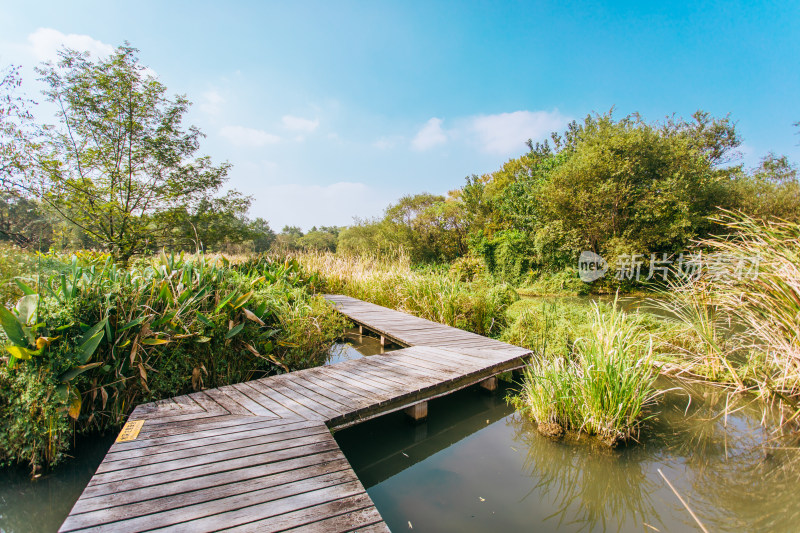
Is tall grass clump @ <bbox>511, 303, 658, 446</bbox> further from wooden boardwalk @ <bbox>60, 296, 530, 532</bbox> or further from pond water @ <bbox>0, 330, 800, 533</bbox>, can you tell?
wooden boardwalk @ <bbox>60, 296, 530, 532</bbox>

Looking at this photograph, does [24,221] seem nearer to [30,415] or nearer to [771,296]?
[30,415]

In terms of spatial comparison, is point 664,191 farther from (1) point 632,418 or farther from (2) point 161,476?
(2) point 161,476

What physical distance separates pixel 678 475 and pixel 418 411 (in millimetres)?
1990

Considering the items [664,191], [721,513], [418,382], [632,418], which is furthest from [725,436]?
[664,191]

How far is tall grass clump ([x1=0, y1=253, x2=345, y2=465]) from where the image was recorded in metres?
2.45

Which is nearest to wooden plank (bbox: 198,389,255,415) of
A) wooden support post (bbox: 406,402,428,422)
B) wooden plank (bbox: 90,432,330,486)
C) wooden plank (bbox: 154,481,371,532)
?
wooden plank (bbox: 90,432,330,486)

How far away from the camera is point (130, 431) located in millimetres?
2354

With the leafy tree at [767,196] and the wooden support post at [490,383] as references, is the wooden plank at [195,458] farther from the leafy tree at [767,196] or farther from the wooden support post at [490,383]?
the leafy tree at [767,196]

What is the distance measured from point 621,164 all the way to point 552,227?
10.9 feet

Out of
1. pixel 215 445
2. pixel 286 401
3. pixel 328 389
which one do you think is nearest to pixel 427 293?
pixel 328 389

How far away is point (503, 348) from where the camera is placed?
459 centimetres

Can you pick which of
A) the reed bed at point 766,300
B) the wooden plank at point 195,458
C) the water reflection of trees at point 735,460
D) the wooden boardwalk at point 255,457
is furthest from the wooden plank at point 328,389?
the reed bed at point 766,300

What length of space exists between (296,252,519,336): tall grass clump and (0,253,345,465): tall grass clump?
285 centimetres

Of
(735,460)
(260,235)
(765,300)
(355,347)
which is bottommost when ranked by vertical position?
(355,347)
